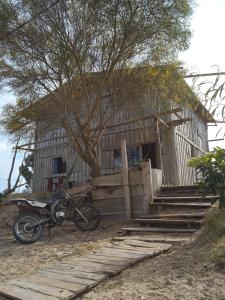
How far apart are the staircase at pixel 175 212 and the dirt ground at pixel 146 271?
3.67 ft

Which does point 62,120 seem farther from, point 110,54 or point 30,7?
point 30,7

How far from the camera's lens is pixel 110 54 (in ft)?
33.5

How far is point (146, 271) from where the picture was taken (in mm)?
4387

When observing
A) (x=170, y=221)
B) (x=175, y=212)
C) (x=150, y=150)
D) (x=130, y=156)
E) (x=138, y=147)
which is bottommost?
(x=170, y=221)

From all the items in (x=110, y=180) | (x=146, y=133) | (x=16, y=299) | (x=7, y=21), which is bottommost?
(x=16, y=299)

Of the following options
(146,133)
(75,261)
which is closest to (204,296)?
(75,261)

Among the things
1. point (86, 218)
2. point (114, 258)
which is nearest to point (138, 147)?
point (86, 218)

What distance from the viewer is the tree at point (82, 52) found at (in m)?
9.47

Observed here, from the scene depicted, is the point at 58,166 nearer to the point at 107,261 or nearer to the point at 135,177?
the point at 135,177

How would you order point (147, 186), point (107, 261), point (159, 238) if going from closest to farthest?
point (107, 261)
point (159, 238)
point (147, 186)

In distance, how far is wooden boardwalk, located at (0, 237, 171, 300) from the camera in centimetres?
382

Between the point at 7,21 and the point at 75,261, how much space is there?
6.93 metres

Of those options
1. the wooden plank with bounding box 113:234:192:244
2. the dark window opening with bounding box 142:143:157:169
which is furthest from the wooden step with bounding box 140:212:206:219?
the dark window opening with bounding box 142:143:157:169

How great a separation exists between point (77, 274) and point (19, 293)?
760mm
